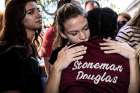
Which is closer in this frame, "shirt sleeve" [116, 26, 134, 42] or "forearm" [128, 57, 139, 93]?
"forearm" [128, 57, 139, 93]

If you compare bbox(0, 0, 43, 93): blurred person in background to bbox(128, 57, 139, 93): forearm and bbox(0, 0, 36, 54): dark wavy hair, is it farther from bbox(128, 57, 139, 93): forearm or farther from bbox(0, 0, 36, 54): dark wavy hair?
bbox(128, 57, 139, 93): forearm

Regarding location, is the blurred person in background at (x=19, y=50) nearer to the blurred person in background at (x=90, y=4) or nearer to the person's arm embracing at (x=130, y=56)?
the person's arm embracing at (x=130, y=56)

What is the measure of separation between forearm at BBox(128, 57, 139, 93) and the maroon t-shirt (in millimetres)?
24

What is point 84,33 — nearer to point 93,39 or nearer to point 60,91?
point 93,39

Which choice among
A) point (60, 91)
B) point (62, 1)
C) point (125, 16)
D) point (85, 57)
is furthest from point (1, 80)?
point (125, 16)

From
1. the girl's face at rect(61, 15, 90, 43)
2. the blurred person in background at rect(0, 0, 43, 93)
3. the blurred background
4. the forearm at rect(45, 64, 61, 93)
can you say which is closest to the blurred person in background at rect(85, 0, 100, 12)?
the blurred background

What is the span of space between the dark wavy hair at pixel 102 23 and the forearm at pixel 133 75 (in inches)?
8.8

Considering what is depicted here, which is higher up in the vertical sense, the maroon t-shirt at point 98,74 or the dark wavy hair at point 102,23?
the dark wavy hair at point 102,23

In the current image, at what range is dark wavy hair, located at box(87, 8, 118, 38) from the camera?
196 cm

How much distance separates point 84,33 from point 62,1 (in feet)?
5.64

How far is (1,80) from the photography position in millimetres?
1938

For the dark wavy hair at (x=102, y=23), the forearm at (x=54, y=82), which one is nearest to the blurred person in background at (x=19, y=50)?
the forearm at (x=54, y=82)

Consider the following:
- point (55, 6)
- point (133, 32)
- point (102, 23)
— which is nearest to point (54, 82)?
point (102, 23)

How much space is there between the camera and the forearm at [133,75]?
1823 millimetres
